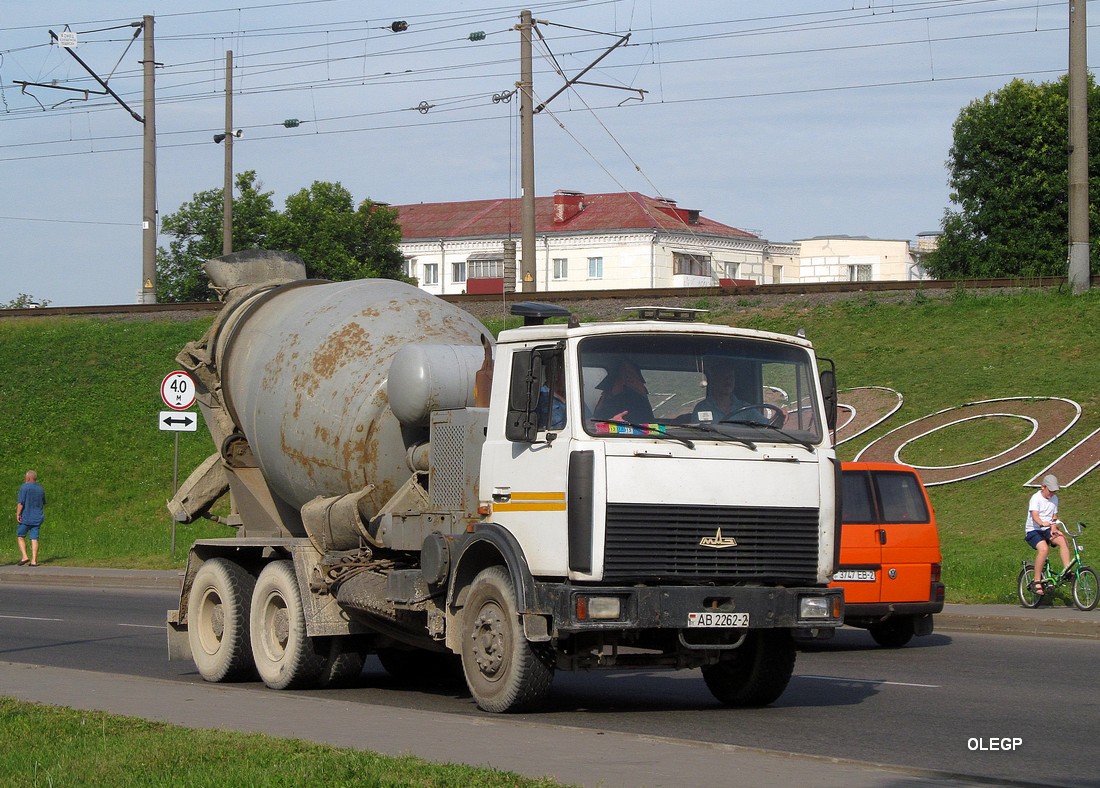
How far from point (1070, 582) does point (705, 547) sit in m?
10.1

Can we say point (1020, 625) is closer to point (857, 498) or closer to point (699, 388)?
point (857, 498)

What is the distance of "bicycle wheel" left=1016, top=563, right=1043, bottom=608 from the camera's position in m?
18.5

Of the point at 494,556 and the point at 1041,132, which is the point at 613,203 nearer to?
the point at 1041,132

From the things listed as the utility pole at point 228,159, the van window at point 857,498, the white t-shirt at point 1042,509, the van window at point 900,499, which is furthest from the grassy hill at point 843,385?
the utility pole at point 228,159

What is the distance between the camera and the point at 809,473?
10297 mm

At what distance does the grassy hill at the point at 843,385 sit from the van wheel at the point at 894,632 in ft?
10.0

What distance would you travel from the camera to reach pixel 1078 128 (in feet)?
99.3

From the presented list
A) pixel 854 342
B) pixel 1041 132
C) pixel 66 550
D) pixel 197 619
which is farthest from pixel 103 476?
pixel 1041 132

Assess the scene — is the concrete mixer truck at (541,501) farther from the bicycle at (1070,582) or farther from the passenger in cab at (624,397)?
the bicycle at (1070,582)

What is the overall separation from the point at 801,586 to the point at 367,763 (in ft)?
12.5

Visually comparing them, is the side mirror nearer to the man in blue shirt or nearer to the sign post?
the sign post

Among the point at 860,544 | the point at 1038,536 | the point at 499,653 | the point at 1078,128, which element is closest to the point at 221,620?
the point at 499,653

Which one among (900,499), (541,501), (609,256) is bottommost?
(900,499)

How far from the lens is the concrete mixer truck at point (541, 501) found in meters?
9.86
